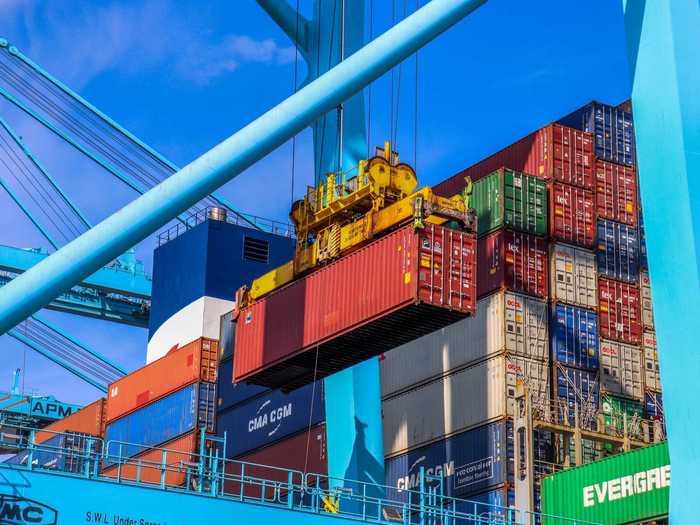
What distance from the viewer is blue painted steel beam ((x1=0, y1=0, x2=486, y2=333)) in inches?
1078

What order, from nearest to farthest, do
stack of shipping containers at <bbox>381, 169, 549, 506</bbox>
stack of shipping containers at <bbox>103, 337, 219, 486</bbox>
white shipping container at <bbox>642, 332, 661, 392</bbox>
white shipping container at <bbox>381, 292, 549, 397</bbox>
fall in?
stack of shipping containers at <bbox>381, 169, 549, 506</bbox> → white shipping container at <bbox>381, 292, 549, 397</bbox> → white shipping container at <bbox>642, 332, 661, 392</bbox> → stack of shipping containers at <bbox>103, 337, 219, 486</bbox>

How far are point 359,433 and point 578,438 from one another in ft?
→ 20.0

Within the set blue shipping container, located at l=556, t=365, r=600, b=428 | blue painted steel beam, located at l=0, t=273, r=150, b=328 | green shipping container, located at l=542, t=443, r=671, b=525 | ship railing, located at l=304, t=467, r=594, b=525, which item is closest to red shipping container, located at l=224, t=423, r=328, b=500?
ship railing, located at l=304, t=467, r=594, b=525

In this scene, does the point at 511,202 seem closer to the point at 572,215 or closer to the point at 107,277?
the point at 572,215

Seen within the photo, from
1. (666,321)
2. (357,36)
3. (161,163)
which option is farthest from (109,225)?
(161,163)

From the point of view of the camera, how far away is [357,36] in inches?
1618

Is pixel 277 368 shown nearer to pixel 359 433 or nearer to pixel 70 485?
pixel 359 433

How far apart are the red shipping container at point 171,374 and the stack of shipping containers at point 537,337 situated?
6.95 meters

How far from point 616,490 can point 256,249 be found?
1097 inches

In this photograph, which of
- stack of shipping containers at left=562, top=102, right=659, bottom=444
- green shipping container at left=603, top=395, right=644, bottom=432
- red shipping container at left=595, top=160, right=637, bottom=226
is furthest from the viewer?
red shipping container at left=595, top=160, right=637, bottom=226

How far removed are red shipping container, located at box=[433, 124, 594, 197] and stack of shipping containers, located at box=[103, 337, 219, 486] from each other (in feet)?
41.5

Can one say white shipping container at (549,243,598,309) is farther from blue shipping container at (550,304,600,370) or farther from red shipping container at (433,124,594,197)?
red shipping container at (433,124,594,197)

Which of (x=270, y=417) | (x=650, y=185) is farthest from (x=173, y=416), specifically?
(x=650, y=185)

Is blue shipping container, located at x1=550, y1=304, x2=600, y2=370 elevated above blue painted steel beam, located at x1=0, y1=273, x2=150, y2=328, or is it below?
below
